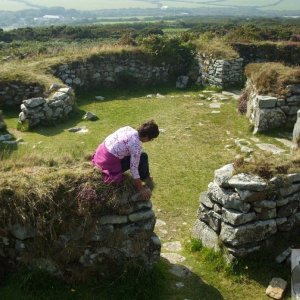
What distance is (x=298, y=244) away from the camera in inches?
312

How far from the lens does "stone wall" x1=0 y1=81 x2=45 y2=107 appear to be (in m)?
18.4

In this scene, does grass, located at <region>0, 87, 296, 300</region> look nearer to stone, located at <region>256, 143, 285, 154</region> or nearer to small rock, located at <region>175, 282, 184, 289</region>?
small rock, located at <region>175, 282, 184, 289</region>

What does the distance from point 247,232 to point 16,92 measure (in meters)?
13.7

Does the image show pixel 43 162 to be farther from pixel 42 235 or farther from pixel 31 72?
pixel 31 72

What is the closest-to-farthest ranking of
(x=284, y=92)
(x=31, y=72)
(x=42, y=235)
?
(x=42, y=235)
(x=284, y=92)
(x=31, y=72)

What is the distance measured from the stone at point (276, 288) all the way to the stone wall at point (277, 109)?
28.0 feet

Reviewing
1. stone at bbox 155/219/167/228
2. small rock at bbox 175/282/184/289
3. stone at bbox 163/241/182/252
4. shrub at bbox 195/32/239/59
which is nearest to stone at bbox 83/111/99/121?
shrub at bbox 195/32/239/59

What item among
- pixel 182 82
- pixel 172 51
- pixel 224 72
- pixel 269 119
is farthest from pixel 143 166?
pixel 172 51

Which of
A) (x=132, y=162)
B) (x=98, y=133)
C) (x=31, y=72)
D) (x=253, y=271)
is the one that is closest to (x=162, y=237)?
(x=253, y=271)

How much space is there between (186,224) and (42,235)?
3.83m

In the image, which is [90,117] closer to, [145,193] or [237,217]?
[145,193]

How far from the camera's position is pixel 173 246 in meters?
8.66

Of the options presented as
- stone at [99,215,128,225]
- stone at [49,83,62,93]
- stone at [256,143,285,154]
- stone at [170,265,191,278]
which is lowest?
stone at [170,265,191,278]

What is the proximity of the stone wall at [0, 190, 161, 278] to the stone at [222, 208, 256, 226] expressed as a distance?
4.31ft
